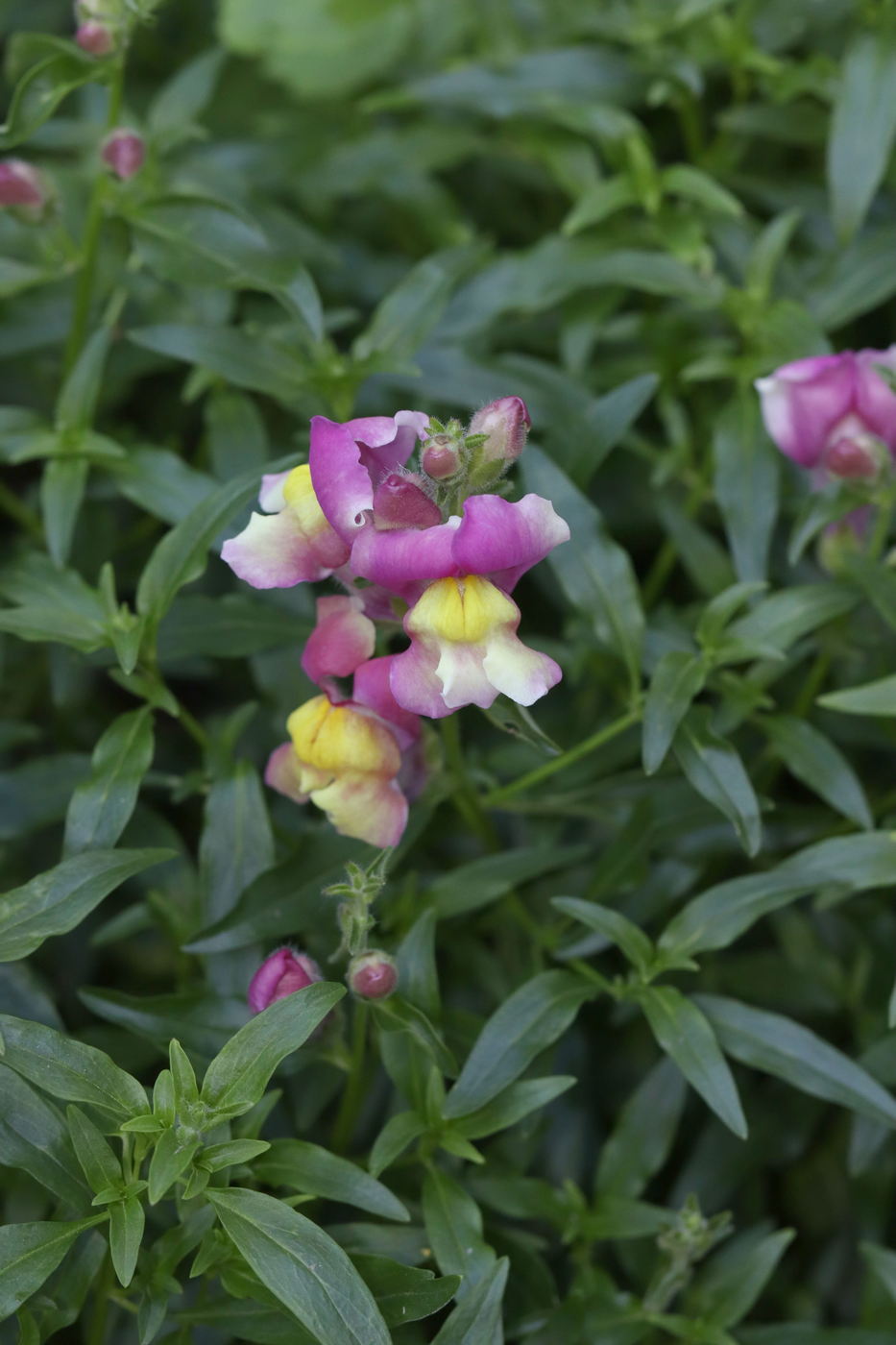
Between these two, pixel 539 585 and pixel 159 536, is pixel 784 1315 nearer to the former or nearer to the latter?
pixel 539 585

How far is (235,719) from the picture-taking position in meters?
1.68

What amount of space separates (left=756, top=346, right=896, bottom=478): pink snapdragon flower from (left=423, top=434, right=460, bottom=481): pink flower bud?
66 cm

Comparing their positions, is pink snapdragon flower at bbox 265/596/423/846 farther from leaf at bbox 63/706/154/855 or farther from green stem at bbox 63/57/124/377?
green stem at bbox 63/57/124/377

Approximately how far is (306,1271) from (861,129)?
1.73 meters

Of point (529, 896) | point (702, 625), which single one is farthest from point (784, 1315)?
point (702, 625)

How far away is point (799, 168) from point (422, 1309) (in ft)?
6.63

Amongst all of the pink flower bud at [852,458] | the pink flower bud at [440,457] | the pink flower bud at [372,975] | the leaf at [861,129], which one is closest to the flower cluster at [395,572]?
the pink flower bud at [440,457]

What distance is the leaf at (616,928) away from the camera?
1489 mm

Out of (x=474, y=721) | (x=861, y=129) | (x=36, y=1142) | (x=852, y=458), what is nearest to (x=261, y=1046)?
(x=36, y=1142)

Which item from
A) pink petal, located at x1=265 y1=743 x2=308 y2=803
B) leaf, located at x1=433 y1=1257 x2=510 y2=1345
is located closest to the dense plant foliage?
leaf, located at x1=433 y1=1257 x2=510 y2=1345

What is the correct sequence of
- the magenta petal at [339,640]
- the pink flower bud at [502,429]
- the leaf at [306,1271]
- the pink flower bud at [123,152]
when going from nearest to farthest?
the leaf at [306,1271]
the pink flower bud at [502,429]
the magenta petal at [339,640]
the pink flower bud at [123,152]

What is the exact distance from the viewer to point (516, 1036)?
1440 mm

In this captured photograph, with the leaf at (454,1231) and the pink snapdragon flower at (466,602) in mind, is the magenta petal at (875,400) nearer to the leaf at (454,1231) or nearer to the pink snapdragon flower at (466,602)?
the pink snapdragon flower at (466,602)

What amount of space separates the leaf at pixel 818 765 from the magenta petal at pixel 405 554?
0.65 m
